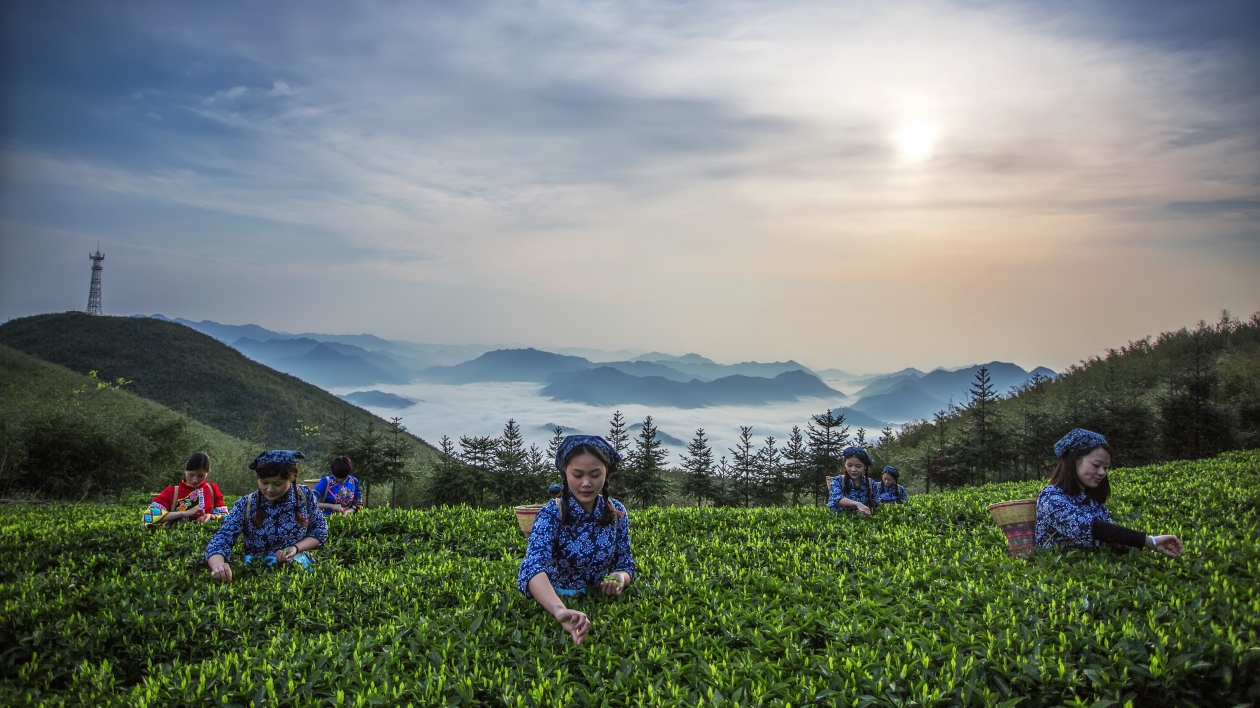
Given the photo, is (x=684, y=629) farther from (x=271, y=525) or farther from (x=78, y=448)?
(x=78, y=448)

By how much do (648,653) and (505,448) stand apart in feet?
57.6

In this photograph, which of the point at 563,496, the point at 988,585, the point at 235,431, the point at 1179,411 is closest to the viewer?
the point at 563,496

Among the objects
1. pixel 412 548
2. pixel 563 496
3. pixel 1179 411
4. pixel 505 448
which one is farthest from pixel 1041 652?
pixel 1179 411

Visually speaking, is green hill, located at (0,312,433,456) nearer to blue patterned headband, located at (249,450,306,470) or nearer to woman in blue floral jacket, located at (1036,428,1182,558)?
blue patterned headband, located at (249,450,306,470)

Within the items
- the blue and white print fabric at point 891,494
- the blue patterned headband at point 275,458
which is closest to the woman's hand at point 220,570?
the blue patterned headband at point 275,458

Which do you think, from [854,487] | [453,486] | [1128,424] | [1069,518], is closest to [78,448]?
[453,486]

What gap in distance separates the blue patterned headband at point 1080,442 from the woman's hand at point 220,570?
726 cm

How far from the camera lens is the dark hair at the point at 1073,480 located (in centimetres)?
553

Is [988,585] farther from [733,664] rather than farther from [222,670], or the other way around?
[222,670]

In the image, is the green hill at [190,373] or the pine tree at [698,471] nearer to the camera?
the pine tree at [698,471]

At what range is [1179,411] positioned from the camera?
23.3 m

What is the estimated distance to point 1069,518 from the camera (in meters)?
5.65

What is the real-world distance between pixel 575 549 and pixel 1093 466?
4.33 m

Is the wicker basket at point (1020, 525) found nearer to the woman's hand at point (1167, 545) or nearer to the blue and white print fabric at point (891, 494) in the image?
the woman's hand at point (1167, 545)
